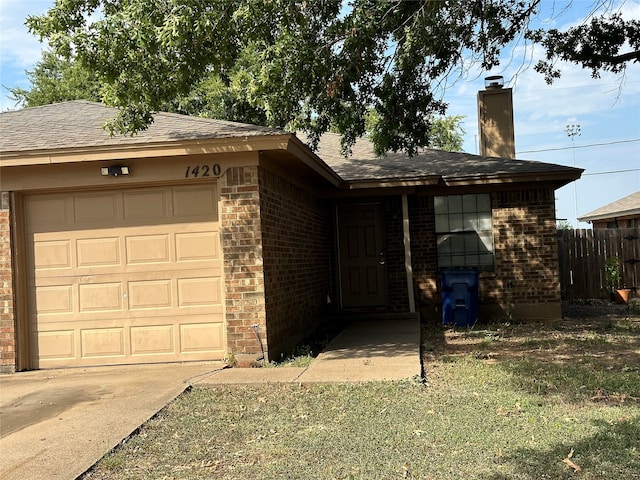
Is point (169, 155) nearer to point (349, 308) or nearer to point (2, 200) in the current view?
point (2, 200)

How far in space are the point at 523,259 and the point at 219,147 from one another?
7015 mm

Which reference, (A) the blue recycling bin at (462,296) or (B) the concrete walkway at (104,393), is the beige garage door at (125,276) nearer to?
(B) the concrete walkway at (104,393)

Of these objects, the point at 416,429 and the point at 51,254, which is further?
the point at 51,254

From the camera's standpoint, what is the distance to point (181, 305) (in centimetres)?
768

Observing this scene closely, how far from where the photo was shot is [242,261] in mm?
7332

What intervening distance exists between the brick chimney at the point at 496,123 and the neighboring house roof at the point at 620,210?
32.5 ft

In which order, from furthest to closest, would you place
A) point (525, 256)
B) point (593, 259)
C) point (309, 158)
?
point (593, 259), point (525, 256), point (309, 158)

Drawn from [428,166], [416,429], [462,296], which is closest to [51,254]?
[416,429]

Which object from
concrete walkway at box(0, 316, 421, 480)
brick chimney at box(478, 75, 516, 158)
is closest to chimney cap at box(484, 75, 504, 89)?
brick chimney at box(478, 75, 516, 158)

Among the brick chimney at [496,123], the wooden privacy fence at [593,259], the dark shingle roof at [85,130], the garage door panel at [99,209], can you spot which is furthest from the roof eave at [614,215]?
the garage door panel at [99,209]

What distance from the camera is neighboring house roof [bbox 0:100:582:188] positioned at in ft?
23.1

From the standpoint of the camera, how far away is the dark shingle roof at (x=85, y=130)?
7.20 metres

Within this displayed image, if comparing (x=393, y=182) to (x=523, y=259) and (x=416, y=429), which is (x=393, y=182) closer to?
(x=523, y=259)

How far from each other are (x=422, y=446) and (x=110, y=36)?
208 inches
